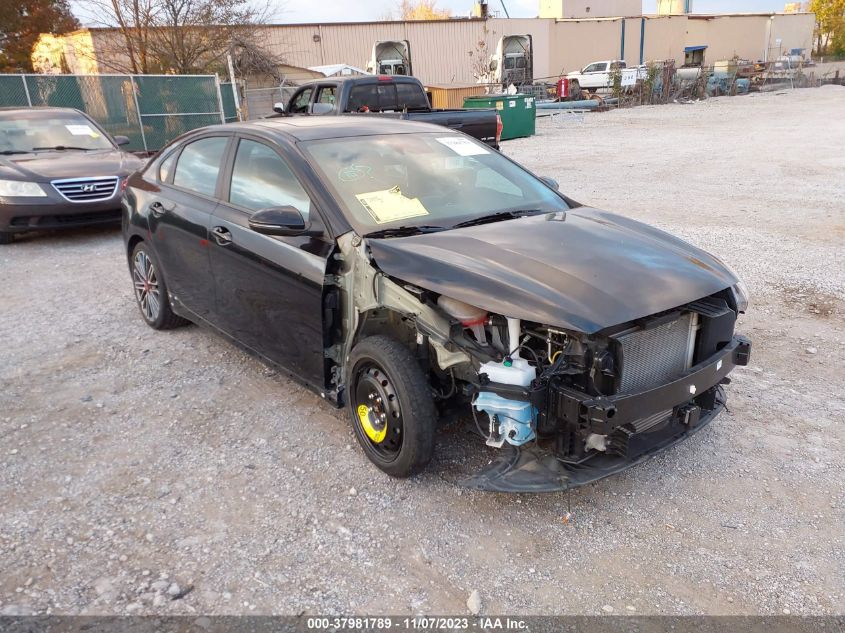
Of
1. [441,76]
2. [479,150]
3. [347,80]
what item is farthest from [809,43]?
[479,150]

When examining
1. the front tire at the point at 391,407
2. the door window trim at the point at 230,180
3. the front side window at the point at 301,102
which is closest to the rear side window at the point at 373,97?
the front side window at the point at 301,102

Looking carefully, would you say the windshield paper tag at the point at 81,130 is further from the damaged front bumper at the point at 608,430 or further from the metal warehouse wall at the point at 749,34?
the metal warehouse wall at the point at 749,34

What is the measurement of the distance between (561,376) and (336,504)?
1272mm

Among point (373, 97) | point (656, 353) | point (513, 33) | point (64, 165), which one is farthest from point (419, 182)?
point (513, 33)

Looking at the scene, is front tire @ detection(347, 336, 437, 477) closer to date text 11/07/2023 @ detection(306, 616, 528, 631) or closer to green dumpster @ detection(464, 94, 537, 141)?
date text 11/07/2023 @ detection(306, 616, 528, 631)

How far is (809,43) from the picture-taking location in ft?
194

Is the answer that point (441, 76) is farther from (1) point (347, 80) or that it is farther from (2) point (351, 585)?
(2) point (351, 585)

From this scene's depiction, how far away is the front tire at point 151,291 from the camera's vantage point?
16.9ft

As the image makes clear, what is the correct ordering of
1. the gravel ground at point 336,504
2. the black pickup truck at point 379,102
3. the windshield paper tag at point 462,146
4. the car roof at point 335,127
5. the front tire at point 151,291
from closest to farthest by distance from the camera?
1. the gravel ground at point 336,504
2. the car roof at point 335,127
3. the windshield paper tag at point 462,146
4. the front tire at point 151,291
5. the black pickup truck at point 379,102

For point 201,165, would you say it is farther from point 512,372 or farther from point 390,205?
point 512,372

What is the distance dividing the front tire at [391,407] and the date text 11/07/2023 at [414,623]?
786 millimetres

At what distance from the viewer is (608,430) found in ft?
8.71

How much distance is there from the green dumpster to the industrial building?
13.0 metres

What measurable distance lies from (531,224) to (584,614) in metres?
1.98
